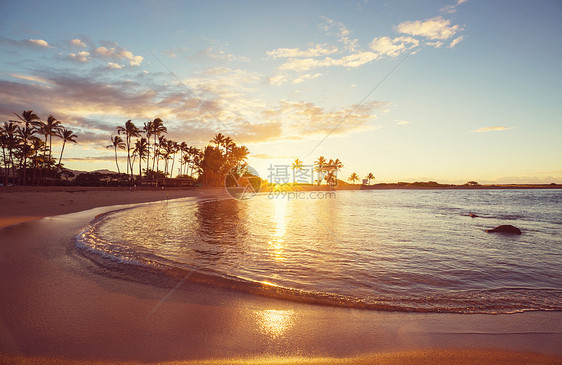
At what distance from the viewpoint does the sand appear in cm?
318

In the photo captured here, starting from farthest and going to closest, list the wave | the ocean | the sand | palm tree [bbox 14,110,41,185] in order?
1. palm tree [bbox 14,110,41,185]
2. the ocean
3. the wave
4. the sand

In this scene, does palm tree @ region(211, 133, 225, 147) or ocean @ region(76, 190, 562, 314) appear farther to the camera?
palm tree @ region(211, 133, 225, 147)

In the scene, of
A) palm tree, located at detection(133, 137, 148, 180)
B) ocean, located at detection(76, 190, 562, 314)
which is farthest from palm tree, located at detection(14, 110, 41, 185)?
ocean, located at detection(76, 190, 562, 314)

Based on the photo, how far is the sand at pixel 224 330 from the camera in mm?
3178

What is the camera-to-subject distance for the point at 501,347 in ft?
11.4

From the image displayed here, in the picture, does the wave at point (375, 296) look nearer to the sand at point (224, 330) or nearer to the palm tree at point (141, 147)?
the sand at point (224, 330)

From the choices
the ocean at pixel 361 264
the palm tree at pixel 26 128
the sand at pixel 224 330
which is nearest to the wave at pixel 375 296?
the ocean at pixel 361 264

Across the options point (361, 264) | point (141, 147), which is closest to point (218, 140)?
point (141, 147)

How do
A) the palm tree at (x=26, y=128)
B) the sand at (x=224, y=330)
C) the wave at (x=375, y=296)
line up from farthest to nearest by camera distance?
the palm tree at (x=26, y=128) < the wave at (x=375, y=296) < the sand at (x=224, y=330)

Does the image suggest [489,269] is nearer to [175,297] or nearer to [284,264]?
[284,264]

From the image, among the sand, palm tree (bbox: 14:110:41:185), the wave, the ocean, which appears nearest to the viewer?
the sand

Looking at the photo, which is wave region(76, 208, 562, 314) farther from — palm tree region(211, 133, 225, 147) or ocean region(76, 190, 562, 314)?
palm tree region(211, 133, 225, 147)

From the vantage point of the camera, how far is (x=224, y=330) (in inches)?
147

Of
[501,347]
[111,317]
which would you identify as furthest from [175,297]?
[501,347]
